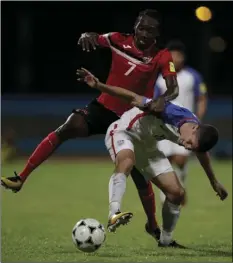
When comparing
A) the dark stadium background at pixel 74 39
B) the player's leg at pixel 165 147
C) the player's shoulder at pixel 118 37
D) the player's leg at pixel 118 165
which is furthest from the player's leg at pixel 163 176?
the dark stadium background at pixel 74 39

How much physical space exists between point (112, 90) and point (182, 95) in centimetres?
443

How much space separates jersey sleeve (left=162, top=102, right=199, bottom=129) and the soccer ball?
1.08 meters

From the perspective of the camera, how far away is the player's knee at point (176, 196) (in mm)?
7812

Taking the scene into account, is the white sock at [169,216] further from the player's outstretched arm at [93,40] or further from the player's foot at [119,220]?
the player's outstretched arm at [93,40]

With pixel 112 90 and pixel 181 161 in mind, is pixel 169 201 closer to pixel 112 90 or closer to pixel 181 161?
pixel 112 90

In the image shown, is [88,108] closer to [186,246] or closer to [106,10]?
[186,246]

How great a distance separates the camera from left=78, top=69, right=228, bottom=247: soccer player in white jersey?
23.2 ft

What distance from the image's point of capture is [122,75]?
7.77m

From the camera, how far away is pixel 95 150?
2003cm

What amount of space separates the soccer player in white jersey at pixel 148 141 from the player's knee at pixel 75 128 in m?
0.41

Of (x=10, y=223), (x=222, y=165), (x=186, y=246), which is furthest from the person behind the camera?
(x=222, y=165)

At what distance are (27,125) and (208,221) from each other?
928 centimetres

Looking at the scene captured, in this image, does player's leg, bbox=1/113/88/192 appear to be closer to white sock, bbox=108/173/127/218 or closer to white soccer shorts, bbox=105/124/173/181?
white soccer shorts, bbox=105/124/173/181

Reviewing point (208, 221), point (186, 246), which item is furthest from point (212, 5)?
point (186, 246)
